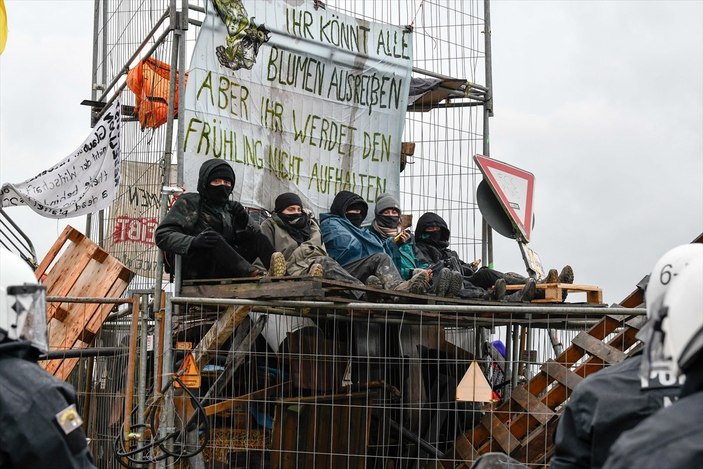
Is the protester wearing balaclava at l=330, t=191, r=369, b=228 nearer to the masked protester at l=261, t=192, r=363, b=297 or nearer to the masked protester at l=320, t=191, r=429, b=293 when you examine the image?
the masked protester at l=320, t=191, r=429, b=293

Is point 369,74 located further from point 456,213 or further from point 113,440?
point 113,440

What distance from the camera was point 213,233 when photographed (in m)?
9.12

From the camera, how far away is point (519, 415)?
9461 mm

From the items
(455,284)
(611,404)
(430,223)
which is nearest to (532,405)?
(455,284)

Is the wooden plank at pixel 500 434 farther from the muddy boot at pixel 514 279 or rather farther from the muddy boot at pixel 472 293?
the muddy boot at pixel 514 279

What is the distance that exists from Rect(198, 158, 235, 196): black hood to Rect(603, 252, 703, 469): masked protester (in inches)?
255

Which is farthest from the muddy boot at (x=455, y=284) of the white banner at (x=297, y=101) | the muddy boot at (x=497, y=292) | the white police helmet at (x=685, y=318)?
the white police helmet at (x=685, y=318)

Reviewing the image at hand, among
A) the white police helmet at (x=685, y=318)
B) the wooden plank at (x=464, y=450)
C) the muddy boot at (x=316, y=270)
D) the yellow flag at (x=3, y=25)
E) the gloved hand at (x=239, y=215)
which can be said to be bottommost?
the wooden plank at (x=464, y=450)

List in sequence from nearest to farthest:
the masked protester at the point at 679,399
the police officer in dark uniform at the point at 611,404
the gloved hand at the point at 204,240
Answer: the masked protester at the point at 679,399 → the police officer in dark uniform at the point at 611,404 → the gloved hand at the point at 204,240

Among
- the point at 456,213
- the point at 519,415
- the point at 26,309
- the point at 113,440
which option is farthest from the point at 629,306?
the point at 26,309

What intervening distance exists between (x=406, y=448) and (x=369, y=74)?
4.27 metres

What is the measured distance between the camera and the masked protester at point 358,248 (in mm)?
9778

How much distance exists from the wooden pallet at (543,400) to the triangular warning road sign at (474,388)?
84 centimetres

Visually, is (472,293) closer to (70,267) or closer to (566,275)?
(566,275)
